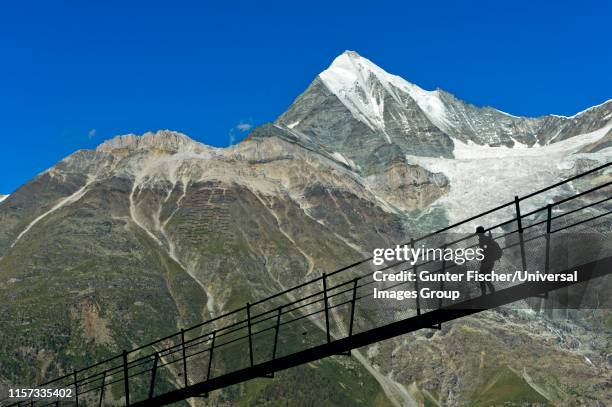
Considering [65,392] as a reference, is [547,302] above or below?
below

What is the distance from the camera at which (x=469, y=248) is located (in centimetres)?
2225

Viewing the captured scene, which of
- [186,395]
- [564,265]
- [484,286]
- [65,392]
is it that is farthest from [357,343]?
[65,392]

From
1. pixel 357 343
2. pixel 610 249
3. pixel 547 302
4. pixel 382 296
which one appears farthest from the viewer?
pixel 382 296

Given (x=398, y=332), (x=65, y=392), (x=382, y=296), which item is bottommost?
(x=398, y=332)

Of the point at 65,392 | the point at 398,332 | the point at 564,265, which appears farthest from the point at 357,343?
the point at 65,392

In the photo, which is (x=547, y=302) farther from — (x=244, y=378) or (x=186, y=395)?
(x=186, y=395)

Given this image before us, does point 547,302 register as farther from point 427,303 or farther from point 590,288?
point 427,303

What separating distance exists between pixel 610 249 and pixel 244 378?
13119 millimetres

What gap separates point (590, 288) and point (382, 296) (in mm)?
6902

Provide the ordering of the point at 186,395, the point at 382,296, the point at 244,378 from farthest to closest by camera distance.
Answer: the point at 186,395, the point at 244,378, the point at 382,296

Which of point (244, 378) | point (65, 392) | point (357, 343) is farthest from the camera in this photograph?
point (65, 392)

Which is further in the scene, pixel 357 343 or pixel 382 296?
pixel 382 296

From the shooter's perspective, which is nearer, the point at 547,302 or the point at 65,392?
the point at 547,302

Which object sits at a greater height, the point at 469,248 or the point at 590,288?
the point at 469,248
